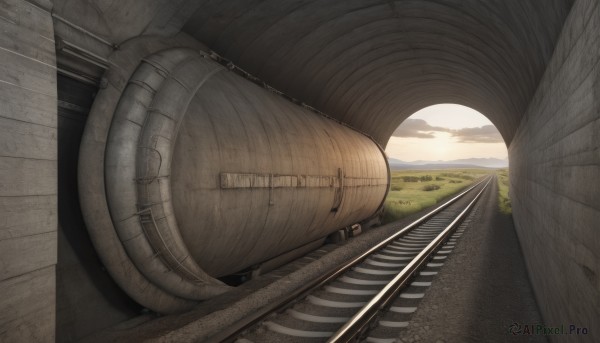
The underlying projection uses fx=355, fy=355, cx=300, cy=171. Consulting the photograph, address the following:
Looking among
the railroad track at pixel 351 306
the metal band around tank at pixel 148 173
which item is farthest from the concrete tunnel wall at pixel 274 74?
the railroad track at pixel 351 306

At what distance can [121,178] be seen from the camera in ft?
16.1

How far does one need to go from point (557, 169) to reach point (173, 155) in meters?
5.50

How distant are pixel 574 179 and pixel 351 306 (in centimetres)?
435

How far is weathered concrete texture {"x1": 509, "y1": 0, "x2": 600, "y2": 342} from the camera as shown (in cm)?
306

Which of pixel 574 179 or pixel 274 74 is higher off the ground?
pixel 274 74

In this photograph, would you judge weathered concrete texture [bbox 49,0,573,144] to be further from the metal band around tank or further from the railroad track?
the railroad track

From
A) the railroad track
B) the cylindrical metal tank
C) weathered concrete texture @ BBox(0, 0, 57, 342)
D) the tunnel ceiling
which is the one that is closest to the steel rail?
the railroad track

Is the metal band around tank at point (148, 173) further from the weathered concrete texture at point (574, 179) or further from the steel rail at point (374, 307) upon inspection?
the weathered concrete texture at point (574, 179)

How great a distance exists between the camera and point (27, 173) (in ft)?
12.2

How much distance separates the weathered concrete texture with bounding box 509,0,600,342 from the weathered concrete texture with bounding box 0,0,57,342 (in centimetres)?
529

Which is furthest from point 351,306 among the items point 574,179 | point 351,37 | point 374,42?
point 374,42

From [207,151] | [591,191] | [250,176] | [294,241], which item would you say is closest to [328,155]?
[294,241]

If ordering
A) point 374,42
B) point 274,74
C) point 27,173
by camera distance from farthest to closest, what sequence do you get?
1. point 374,42
2. point 274,74
3. point 27,173

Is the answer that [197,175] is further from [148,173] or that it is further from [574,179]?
[574,179]
